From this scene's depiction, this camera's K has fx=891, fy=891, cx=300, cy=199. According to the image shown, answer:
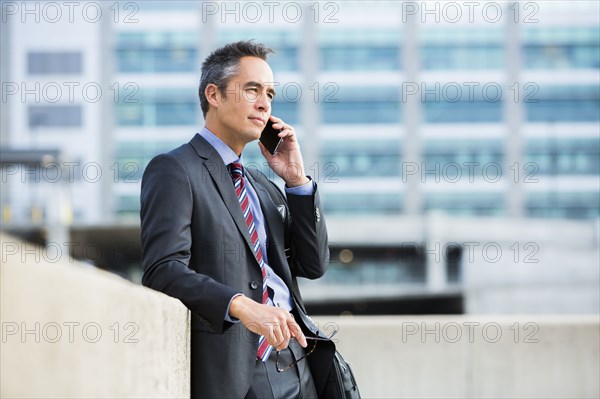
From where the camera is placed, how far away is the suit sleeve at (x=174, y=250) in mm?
2346

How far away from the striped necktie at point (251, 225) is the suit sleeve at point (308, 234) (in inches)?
7.0

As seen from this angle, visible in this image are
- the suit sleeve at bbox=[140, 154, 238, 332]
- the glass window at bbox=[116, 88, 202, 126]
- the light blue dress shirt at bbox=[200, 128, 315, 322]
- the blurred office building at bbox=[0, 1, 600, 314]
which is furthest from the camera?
the glass window at bbox=[116, 88, 202, 126]

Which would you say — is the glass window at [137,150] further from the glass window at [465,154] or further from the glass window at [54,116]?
the glass window at [465,154]

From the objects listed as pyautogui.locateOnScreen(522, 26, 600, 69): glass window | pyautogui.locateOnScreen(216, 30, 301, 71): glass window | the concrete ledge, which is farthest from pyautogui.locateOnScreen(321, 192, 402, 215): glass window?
the concrete ledge

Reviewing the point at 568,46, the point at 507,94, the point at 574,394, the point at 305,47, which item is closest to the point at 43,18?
the point at 305,47

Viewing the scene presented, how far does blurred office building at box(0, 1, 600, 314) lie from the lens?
6688cm

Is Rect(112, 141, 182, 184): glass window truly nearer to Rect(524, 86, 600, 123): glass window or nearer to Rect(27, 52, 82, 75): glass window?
Rect(27, 52, 82, 75): glass window

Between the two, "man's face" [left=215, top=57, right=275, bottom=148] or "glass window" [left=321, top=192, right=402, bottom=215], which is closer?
"man's face" [left=215, top=57, right=275, bottom=148]

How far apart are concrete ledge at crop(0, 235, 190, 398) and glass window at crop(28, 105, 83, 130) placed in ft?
223

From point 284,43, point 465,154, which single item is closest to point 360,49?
point 284,43

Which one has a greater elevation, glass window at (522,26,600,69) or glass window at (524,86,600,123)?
glass window at (522,26,600,69)

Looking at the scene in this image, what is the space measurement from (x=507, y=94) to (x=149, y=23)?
1113 inches

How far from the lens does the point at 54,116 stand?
67.1m

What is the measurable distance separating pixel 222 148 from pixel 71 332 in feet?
5.04
